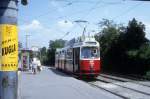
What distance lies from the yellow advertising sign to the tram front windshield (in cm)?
2704

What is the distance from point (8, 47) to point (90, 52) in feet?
90.7

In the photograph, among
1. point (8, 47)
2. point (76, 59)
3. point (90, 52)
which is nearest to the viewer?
point (8, 47)

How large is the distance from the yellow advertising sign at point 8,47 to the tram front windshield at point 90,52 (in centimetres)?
2704

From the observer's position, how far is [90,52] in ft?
114

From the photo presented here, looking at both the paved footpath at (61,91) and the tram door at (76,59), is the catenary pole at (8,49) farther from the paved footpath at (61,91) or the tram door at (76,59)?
the tram door at (76,59)

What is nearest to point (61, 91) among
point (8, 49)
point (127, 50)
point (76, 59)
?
point (8, 49)

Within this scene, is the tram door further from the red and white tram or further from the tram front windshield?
the tram front windshield

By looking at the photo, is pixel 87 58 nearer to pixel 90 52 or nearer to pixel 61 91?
pixel 90 52

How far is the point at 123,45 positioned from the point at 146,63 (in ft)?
22.0

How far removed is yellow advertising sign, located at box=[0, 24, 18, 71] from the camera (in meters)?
7.00

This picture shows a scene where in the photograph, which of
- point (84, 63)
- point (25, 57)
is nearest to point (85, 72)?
point (84, 63)

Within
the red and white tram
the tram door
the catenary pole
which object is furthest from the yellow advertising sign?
the tram door

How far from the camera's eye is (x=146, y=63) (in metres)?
43.8

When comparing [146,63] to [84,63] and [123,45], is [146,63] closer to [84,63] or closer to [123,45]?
[123,45]
